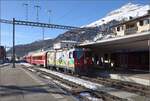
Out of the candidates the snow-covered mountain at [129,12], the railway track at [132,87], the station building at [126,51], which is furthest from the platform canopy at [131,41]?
the snow-covered mountain at [129,12]

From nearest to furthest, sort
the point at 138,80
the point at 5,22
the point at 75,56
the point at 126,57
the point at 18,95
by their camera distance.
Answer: the point at 18,95 → the point at 138,80 → the point at 75,56 → the point at 126,57 → the point at 5,22

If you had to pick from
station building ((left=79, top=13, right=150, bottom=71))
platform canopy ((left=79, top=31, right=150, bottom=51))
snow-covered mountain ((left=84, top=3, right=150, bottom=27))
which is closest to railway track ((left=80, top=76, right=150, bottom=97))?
platform canopy ((left=79, top=31, right=150, bottom=51))

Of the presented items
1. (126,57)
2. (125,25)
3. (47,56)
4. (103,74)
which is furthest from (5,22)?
(103,74)

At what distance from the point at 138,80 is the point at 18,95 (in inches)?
419

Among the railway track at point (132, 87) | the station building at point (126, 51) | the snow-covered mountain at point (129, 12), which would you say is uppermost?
the snow-covered mountain at point (129, 12)

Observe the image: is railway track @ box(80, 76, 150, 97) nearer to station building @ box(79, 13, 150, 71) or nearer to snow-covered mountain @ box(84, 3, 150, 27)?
station building @ box(79, 13, 150, 71)

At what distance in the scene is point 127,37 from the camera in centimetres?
2394

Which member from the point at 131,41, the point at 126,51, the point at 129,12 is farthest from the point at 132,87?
the point at 129,12

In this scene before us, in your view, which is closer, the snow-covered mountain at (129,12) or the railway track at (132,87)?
the railway track at (132,87)

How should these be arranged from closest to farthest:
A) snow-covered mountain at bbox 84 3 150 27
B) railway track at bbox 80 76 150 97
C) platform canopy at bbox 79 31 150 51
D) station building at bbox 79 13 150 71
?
railway track at bbox 80 76 150 97, platform canopy at bbox 79 31 150 51, station building at bbox 79 13 150 71, snow-covered mountain at bbox 84 3 150 27

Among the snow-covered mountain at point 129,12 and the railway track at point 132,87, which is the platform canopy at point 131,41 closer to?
the railway track at point 132,87

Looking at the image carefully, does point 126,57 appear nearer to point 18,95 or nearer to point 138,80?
point 138,80

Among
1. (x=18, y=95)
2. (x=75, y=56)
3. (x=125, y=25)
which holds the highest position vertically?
(x=125, y=25)

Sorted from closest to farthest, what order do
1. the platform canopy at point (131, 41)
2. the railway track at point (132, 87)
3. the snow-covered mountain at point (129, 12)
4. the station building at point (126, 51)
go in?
the railway track at point (132, 87)
the platform canopy at point (131, 41)
the station building at point (126, 51)
the snow-covered mountain at point (129, 12)
